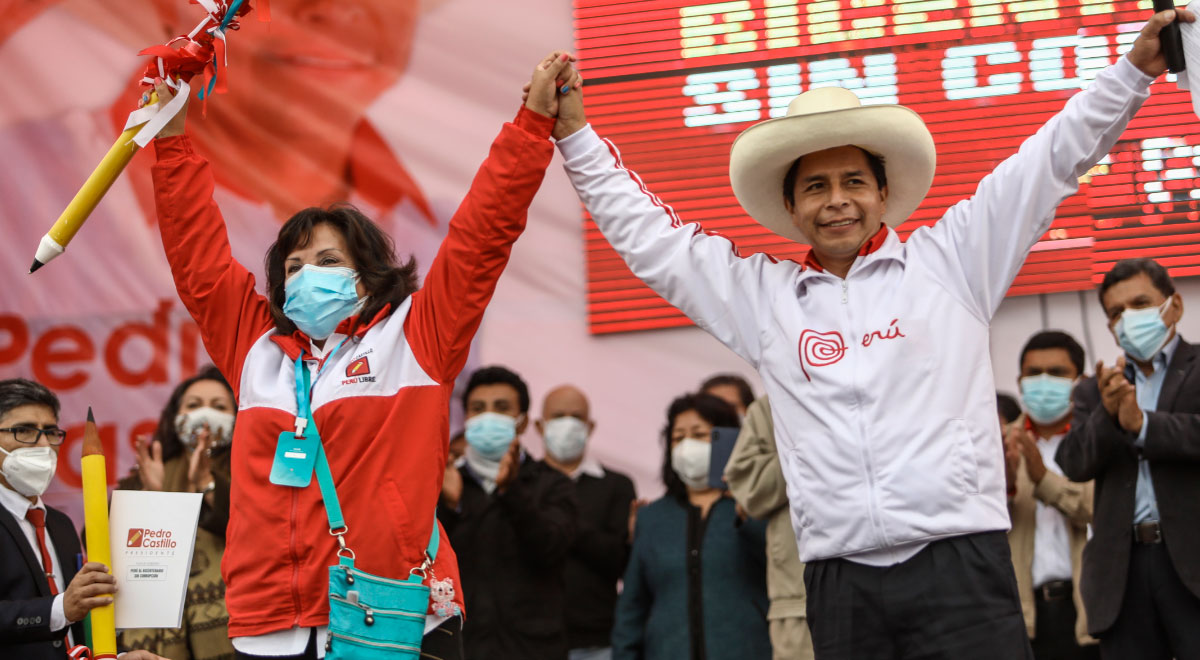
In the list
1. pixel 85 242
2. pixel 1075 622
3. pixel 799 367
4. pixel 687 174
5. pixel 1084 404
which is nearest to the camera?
pixel 799 367

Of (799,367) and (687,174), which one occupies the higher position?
(687,174)

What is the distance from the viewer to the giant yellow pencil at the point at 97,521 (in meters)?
2.60

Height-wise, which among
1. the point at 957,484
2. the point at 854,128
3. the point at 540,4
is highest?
the point at 540,4

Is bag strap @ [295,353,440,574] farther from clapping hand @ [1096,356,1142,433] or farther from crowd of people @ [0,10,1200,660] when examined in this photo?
clapping hand @ [1096,356,1142,433]

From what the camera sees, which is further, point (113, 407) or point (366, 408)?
point (113, 407)

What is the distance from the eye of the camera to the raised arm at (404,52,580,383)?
2678mm

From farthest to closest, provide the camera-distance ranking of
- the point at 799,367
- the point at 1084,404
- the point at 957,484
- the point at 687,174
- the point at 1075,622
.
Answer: the point at 687,174 < the point at 1075,622 < the point at 1084,404 < the point at 799,367 < the point at 957,484

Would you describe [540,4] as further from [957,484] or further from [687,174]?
[957,484]

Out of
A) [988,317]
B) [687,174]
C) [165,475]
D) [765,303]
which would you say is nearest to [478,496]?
[165,475]

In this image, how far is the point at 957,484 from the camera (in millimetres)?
2488

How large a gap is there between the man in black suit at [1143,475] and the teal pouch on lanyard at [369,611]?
91.0 inches

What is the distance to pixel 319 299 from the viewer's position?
2.74 meters

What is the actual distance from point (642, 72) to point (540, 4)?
0.66 metres

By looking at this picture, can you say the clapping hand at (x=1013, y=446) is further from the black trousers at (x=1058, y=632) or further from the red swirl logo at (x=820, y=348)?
the red swirl logo at (x=820, y=348)
